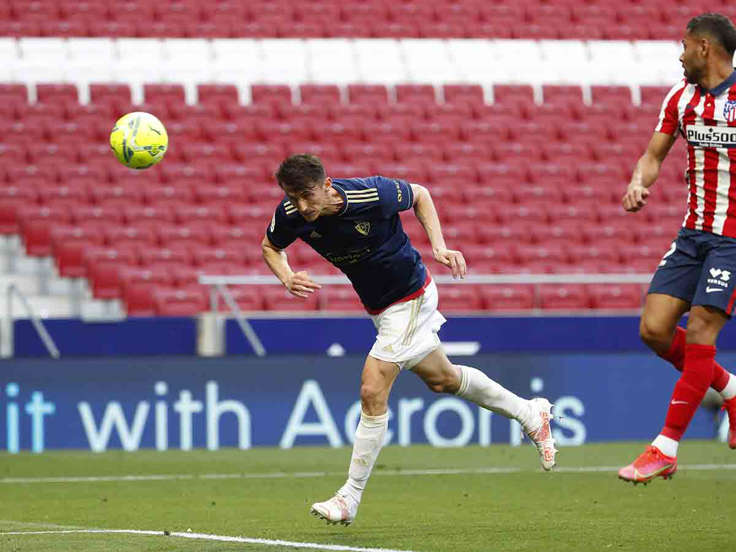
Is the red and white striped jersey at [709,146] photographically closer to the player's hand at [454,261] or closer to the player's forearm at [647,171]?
the player's forearm at [647,171]

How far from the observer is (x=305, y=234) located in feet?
22.6

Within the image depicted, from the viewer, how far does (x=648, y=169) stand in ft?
22.2

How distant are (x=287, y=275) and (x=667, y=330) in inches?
73.8

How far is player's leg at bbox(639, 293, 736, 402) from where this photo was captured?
6.75m

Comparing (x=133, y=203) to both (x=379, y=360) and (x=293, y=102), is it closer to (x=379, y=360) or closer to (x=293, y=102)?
(x=293, y=102)

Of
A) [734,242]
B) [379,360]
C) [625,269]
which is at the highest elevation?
[734,242]

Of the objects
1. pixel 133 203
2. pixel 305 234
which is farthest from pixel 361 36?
pixel 305 234

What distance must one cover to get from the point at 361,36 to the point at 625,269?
7011 millimetres

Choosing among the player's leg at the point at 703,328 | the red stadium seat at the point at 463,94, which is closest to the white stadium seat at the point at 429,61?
the red stadium seat at the point at 463,94

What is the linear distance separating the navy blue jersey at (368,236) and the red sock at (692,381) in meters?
1.42

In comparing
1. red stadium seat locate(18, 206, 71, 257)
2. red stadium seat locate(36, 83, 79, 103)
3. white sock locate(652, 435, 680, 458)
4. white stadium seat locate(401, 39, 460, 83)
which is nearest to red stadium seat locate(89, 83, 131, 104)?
red stadium seat locate(36, 83, 79, 103)

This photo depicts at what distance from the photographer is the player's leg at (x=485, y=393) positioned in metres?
7.18

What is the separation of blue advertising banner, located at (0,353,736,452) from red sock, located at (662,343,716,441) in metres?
6.17

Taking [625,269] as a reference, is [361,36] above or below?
above
